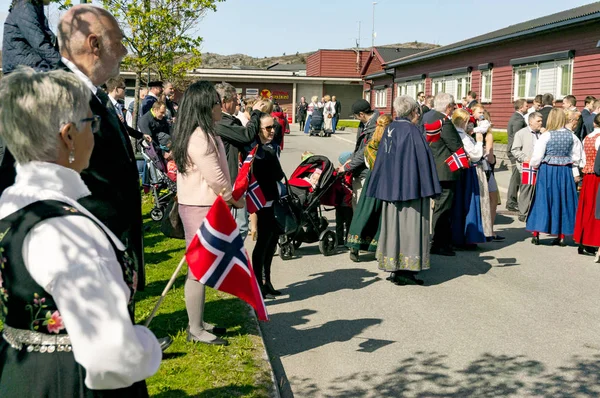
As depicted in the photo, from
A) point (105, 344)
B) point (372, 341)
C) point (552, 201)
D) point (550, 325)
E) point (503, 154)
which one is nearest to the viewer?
point (105, 344)

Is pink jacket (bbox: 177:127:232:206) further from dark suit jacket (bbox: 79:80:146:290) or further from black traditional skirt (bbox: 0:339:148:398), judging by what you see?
black traditional skirt (bbox: 0:339:148:398)

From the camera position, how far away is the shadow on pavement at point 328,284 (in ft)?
25.2

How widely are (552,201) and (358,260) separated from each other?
3295 millimetres

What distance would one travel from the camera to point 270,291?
24.8ft

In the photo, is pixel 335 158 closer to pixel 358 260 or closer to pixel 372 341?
pixel 358 260

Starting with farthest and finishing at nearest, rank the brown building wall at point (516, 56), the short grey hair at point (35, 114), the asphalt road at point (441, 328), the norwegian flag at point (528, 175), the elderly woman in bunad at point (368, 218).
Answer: the brown building wall at point (516, 56) → the norwegian flag at point (528, 175) → the elderly woman in bunad at point (368, 218) → the asphalt road at point (441, 328) → the short grey hair at point (35, 114)

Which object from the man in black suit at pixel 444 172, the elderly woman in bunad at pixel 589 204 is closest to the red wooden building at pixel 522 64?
the elderly woman in bunad at pixel 589 204

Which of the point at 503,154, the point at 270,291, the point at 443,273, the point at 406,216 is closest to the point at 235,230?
the point at 270,291

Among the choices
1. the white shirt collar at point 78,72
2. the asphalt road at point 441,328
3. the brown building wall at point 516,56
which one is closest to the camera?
the white shirt collar at point 78,72

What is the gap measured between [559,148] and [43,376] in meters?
9.42

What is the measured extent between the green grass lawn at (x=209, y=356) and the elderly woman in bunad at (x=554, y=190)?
5573 millimetres

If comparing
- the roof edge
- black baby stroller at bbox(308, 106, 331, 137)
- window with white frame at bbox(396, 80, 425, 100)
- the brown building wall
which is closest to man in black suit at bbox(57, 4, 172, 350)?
the roof edge

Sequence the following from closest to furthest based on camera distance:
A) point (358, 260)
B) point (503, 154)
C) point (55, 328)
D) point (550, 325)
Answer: point (55, 328), point (550, 325), point (358, 260), point (503, 154)

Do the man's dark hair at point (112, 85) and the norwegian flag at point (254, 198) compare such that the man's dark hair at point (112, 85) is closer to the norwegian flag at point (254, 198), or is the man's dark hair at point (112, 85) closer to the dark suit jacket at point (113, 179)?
the norwegian flag at point (254, 198)
